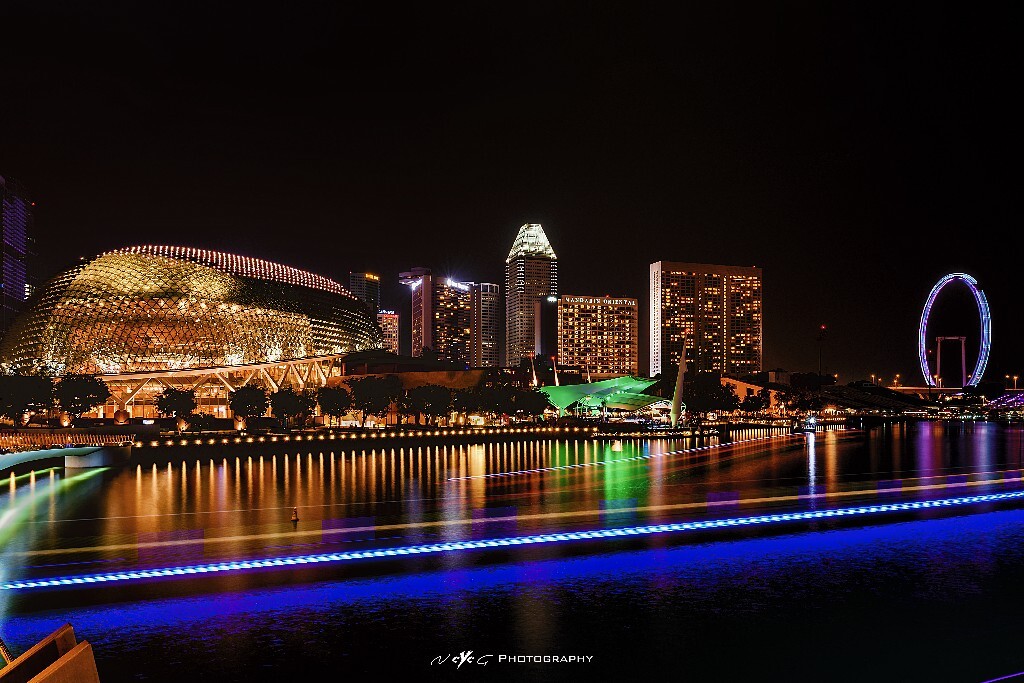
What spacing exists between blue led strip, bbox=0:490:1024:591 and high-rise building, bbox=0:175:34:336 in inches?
5889

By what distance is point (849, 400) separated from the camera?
490 feet

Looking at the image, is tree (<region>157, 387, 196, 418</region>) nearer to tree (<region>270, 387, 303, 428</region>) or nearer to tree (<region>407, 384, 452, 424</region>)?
tree (<region>270, 387, 303, 428</region>)

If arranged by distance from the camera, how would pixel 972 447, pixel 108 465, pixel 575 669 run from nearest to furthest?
pixel 575 669, pixel 108 465, pixel 972 447

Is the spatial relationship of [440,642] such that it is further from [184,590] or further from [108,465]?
[108,465]

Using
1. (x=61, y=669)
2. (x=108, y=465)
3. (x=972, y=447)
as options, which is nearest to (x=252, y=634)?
(x=61, y=669)

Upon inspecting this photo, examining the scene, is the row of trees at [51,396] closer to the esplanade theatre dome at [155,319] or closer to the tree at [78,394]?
the tree at [78,394]

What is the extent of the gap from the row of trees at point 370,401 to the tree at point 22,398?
27.3 feet

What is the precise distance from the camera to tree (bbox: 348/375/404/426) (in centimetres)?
7681

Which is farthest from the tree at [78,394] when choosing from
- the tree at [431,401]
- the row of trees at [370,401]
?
the tree at [431,401]

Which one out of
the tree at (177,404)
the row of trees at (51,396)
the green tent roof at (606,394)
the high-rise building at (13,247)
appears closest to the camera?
the row of trees at (51,396)

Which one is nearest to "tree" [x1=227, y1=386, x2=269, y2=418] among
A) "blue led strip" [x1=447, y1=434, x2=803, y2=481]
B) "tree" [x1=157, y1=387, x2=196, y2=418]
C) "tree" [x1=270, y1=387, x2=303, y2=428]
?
"tree" [x1=270, y1=387, x2=303, y2=428]

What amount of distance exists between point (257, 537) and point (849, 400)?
14351 centimetres

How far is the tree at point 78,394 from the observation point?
6712cm

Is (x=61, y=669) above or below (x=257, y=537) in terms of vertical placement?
above
